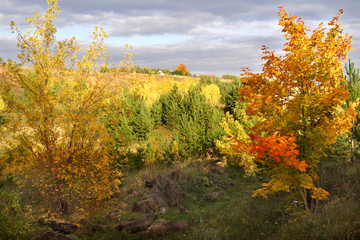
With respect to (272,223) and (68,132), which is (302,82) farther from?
(68,132)

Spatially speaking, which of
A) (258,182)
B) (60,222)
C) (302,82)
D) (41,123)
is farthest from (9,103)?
(258,182)

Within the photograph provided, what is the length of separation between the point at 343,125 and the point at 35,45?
31.1ft

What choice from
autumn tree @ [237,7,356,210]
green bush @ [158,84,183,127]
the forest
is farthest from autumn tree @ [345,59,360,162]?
green bush @ [158,84,183,127]

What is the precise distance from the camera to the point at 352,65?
12695 millimetres

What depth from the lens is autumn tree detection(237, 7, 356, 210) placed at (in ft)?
22.1

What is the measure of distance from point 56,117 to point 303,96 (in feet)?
24.9

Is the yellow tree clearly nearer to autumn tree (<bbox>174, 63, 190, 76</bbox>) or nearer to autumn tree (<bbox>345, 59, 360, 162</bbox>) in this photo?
autumn tree (<bbox>345, 59, 360, 162</bbox>)

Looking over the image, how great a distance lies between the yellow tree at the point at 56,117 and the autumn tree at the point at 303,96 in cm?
491

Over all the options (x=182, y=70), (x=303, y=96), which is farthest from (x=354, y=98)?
(x=182, y=70)

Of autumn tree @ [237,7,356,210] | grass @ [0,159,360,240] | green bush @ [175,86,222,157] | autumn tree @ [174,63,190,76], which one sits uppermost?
autumn tree @ [174,63,190,76]

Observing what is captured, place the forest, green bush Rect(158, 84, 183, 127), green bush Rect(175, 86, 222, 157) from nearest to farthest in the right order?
1. the forest
2. green bush Rect(175, 86, 222, 157)
3. green bush Rect(158, 84, 183, 127)

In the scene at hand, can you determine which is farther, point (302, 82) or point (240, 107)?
point (240, 107)

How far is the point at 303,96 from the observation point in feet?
23.0

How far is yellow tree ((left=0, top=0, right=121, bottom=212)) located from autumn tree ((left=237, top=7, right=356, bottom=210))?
4.91 meters
